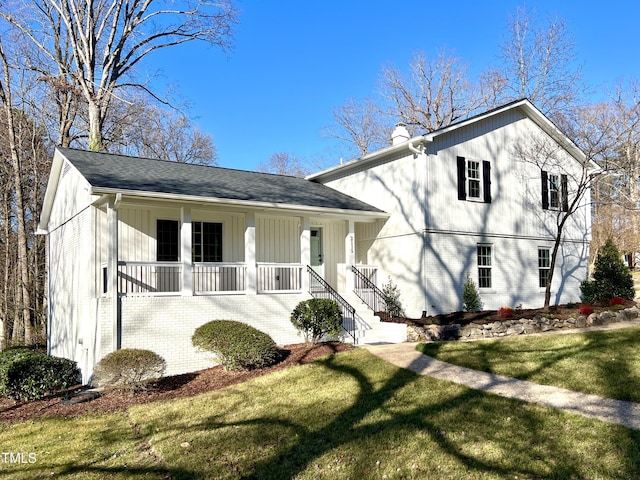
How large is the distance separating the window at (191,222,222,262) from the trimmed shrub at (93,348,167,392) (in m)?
4.55

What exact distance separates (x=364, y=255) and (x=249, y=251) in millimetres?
5378

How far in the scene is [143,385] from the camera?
912cm

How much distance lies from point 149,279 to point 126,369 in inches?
145

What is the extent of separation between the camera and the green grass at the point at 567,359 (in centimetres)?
705

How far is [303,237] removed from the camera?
13.2 meters

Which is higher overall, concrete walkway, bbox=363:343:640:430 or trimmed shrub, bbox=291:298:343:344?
trimmed shrub, bbox=291:298:343:344

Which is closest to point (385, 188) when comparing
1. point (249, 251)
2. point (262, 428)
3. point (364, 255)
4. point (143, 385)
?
point (364, 255)

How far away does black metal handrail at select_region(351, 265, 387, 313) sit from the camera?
14461 mm

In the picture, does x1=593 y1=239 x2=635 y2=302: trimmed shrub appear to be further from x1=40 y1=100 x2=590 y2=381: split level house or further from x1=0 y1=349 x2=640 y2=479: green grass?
x1=0 y1=349 x2=640 y2=479: green grass

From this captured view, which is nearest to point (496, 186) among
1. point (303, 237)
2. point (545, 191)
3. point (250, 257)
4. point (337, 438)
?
point (545, 191)

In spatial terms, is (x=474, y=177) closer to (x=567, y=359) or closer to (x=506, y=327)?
(x=506, y=327)

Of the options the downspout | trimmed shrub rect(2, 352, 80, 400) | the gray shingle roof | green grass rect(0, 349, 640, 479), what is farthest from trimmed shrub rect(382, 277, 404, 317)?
trimmed shrub rect(2, 352, 80, 400)

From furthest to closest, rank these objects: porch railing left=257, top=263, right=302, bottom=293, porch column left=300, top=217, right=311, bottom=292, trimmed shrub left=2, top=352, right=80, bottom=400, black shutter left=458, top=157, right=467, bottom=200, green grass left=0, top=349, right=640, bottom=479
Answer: black shutter left=458, top=157, right=467, bottom=200 → porch railing left=257, top=263, right=302, bottom=293 → porch column left=300, top=217, right=311, bottom=292 → trimmed shrub left=2, top=352, right=80, bottom=400 → green grass left=0, top=349, right=640, bottom=479

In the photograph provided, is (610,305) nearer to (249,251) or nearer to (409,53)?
(249,251)
